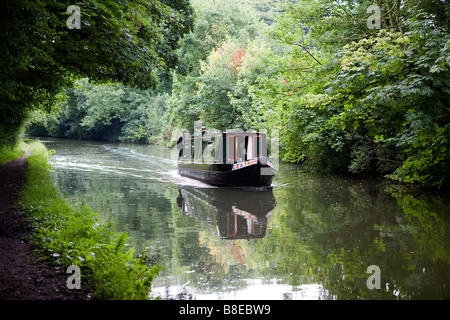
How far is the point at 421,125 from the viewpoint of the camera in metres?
9.08

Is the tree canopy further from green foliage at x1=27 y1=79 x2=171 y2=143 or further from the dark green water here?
green foliage at x1=27 y1=79 x2=171 y2=143

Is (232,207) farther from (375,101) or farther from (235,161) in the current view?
(375,101)

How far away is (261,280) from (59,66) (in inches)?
240

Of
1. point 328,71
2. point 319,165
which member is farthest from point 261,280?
point 319,165

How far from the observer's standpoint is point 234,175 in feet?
48.4

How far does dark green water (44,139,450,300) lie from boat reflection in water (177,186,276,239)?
0.09 ft

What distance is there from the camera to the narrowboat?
14.2m

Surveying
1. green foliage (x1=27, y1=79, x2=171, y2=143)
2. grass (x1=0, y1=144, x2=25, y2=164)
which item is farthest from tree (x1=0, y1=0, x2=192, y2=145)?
green foliage (x1=27, y1=79, x2=171, y2=143)

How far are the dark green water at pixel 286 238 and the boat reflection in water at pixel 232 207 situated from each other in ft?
0.09

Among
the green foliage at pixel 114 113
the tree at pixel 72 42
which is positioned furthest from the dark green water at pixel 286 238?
the green foliage at pixel 114 113

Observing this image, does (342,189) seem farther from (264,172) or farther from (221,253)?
(221,253)

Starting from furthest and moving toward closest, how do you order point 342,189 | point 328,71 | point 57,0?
point 328,71
point 342,189
point 57,0

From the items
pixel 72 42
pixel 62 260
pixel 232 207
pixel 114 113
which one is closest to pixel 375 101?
pixel 232 207

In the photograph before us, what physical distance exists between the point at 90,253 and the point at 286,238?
413cm
